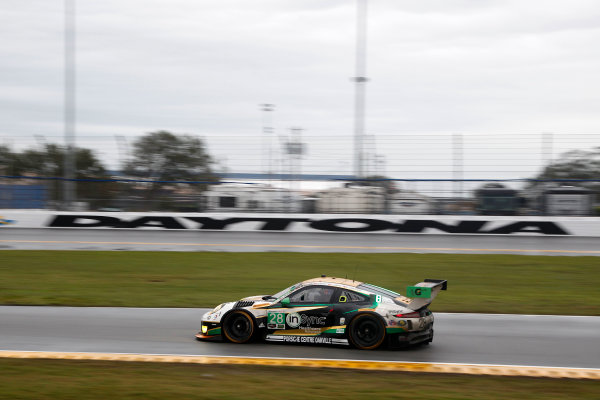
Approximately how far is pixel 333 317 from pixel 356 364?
2.87 ft

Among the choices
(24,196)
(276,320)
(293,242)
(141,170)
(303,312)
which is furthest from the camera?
(24,196)

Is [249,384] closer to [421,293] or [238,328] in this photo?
[238,328]

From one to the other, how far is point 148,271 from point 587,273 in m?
10.5

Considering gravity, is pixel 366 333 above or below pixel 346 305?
below

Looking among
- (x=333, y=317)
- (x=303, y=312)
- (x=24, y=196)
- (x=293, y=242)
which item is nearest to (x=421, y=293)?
(x=333, y=317)

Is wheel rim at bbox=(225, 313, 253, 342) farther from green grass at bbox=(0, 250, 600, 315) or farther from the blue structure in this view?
the blue structure

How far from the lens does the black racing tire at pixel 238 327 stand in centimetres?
793

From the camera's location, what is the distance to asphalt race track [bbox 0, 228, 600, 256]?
18594mm

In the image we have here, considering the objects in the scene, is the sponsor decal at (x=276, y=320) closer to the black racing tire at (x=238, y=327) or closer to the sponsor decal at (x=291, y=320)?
the sponsor decal at (x=291, y=320)

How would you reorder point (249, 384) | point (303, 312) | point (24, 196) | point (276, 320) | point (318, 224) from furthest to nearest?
point (24, 196)
point (318, 224)
point (276, 320)
point (303, 312)
point (249, 384)

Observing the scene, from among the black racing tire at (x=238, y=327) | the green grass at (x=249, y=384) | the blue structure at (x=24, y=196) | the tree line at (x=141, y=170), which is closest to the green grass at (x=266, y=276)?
the black racing tire at (x=238, y=327)

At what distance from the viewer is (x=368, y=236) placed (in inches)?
787

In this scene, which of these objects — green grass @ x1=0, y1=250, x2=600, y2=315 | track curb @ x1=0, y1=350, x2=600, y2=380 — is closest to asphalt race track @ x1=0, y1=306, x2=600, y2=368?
track curb @ x1=0, y1=350, x2=600, y2=380

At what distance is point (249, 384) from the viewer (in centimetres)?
618
